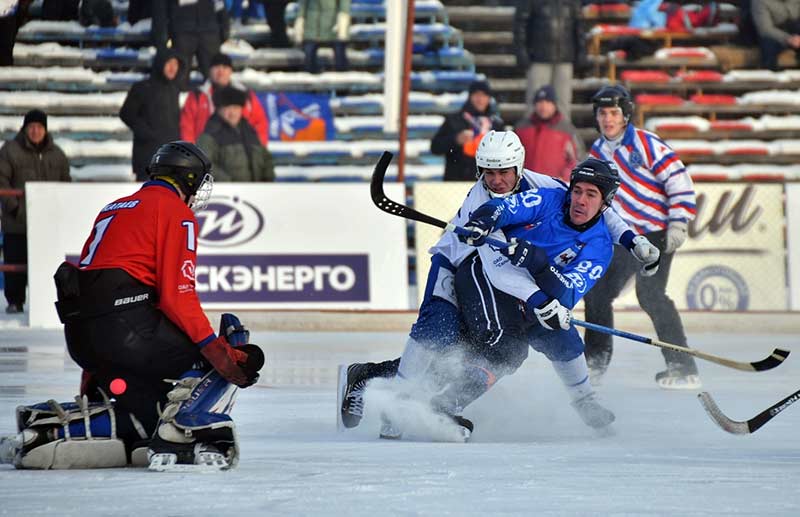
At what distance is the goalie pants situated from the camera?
463cm

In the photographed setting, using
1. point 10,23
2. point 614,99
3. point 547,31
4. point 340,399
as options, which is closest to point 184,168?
point 340,399

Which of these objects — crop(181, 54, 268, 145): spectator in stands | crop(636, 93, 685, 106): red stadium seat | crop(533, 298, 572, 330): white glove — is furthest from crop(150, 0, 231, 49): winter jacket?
crop(533, 298, 572, 330): white glove

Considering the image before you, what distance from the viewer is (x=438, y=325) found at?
19.7ft

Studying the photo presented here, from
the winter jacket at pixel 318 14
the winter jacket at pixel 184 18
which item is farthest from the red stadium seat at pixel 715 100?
the winter jacket at pixel 184 18

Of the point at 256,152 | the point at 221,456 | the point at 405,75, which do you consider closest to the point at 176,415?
the point at 221,456

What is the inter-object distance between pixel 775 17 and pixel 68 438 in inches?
468

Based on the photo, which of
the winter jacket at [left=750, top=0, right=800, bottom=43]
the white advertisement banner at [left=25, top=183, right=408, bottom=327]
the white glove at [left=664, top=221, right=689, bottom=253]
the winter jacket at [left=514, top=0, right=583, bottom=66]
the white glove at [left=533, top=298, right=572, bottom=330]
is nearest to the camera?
the white glove at [left=533, top=298, right=572, bottom=330]

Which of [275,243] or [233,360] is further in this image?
[275,243]

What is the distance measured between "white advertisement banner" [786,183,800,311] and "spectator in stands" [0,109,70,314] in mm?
5609

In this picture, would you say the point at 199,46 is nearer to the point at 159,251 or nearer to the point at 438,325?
the point at 438,325

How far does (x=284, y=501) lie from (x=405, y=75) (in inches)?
355

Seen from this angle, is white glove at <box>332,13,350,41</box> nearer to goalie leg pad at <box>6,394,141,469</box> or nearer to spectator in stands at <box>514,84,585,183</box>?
spectator in stands at <box>514,84,585,183</box>

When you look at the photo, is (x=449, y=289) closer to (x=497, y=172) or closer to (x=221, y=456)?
(x=497, y=172)

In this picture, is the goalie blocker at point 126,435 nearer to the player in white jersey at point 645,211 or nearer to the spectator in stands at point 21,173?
the player in white jersey at point 645,211
